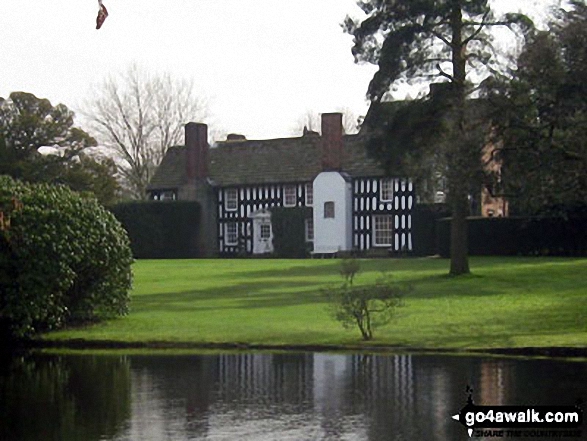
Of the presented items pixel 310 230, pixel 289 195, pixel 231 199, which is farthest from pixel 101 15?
pixel 231 199

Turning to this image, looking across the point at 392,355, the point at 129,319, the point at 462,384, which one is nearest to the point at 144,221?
the point at 129,319

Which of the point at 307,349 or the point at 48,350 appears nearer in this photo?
the point at 307,349

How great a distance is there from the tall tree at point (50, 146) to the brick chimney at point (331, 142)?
46.5 feet

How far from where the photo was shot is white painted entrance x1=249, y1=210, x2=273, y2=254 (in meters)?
67.7

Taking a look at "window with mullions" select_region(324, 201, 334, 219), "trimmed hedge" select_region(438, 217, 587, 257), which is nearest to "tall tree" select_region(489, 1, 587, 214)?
"trimmed hedge" select_region(438, 217, 587, 257)

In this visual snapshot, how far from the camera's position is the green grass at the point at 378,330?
22547 mm

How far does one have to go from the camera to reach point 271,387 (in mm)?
16172

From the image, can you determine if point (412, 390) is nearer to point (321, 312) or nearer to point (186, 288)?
point (321, 312)

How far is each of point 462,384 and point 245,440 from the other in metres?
5.00

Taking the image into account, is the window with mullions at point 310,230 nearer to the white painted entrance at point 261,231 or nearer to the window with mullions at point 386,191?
the white painted entrance at point 261,231

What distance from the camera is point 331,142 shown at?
64688 millimetres

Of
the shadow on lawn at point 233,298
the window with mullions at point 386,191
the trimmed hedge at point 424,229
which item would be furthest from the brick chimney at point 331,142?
the shadow on lawn at point 233,298

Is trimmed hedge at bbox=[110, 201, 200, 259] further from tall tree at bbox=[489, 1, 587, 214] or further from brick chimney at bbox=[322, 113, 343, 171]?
tall tree at bbox=[489, 1, 587, 214]

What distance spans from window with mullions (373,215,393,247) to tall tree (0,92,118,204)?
17404 mm
